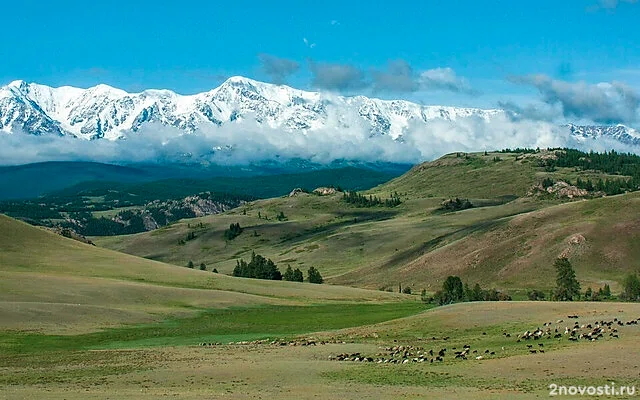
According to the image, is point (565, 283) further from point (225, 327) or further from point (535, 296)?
point (225, 327)

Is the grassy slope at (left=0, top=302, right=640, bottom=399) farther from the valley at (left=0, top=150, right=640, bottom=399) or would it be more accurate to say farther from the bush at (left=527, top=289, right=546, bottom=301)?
the bush at (left=527, top=289, right=546, bottom=301)

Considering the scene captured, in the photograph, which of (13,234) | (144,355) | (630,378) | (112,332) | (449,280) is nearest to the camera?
(630,378)

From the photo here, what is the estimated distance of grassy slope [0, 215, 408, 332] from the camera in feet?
341

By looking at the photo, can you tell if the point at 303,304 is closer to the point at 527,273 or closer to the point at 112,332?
the point at 112,332

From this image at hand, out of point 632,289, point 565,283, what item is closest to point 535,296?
point 565,283

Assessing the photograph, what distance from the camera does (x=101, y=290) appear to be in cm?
13000

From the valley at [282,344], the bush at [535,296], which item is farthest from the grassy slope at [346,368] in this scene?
the bush at [535,296]

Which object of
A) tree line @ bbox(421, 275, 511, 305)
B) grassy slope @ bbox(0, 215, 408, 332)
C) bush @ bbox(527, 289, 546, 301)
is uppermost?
grassy slope @ bbox(0, 215, 408, 332)

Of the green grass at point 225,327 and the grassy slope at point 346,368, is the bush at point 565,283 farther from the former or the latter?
the grassy slope at point 346,368

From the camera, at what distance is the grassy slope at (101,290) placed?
10406 centimetres

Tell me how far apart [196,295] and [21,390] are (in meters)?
90.1

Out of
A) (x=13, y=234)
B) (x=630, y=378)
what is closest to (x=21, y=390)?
(x=630, y=378)

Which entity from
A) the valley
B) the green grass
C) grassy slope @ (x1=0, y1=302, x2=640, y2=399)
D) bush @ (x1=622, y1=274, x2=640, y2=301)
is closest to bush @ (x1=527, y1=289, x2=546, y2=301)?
the valley

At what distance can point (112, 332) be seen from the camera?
314 ft
